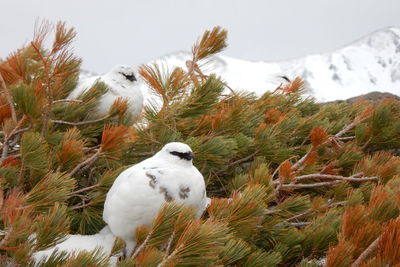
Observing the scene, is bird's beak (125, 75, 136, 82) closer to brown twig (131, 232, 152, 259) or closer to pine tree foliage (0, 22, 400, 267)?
pine tree foliage (0, 22, 400, 267)

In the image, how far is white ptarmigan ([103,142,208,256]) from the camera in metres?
2.00

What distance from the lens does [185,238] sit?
150cm

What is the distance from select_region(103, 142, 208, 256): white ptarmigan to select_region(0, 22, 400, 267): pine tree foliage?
14 cm

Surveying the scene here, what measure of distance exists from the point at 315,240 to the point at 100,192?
1043 millimetres

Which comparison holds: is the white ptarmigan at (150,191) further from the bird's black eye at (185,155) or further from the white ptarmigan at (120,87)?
the white ptarmigan at (120,87)

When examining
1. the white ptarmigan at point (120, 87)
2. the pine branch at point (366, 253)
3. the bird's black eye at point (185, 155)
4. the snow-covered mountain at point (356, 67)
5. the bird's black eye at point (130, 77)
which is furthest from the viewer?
the snow-covered mountain at point (356, 67)

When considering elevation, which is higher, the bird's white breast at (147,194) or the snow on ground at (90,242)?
the bird's white breast at (147,194)

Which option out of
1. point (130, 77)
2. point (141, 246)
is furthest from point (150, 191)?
point (130, 77)

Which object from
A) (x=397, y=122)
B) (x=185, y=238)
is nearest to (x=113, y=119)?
(x=185, y=238)

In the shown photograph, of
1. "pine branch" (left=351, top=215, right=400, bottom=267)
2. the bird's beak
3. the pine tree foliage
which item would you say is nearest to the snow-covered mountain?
the bird's beak

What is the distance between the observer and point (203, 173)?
282 cm

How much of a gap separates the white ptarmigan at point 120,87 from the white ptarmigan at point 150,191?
1.23 m

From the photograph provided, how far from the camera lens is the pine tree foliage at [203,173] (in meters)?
1.56

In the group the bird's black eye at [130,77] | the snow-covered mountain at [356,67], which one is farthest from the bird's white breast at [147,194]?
the snow-covered mountain at [356,67]
